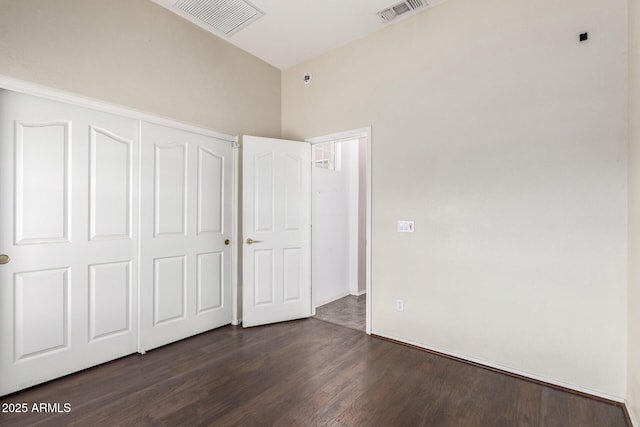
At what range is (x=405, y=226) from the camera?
2.91m

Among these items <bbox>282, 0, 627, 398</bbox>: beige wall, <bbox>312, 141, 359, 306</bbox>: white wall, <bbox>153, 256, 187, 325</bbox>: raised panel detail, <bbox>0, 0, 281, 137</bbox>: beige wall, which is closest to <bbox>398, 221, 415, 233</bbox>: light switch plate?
<bbox>282, 0, 627, 398</bbox>: beige wall

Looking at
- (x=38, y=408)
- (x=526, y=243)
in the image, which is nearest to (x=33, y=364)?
(x=38, y=408)

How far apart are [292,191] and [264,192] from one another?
1.13ft

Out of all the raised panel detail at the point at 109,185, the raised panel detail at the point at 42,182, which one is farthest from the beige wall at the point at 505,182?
the raised panel detail at the point at 42,182

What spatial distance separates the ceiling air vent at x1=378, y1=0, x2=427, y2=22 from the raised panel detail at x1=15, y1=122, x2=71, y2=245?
285 cm

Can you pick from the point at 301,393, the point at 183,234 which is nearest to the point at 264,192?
the point at 183,234

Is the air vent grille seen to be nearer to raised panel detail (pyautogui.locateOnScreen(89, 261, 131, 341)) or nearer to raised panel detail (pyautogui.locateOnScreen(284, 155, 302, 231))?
raised panel detail (pyautogui.locateOnScreen(284, 155, 302, 231))

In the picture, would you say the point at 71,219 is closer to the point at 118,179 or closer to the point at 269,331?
the point at 118,179

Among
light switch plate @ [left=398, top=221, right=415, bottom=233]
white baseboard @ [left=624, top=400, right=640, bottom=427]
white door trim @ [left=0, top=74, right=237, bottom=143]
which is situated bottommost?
white baseboard @ [left=624, top=400, right=640, bottom=427]

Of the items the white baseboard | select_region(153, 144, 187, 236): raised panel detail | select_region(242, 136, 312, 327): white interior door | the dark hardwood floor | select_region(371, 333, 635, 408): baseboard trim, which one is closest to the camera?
the white baseboard

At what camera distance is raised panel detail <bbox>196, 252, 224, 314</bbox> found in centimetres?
314

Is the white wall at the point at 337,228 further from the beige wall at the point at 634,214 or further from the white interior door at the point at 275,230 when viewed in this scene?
the beige wall at the point at 634,214

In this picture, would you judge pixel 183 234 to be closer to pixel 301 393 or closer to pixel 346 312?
pixel 301 393

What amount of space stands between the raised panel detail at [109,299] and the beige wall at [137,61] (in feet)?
4.63
